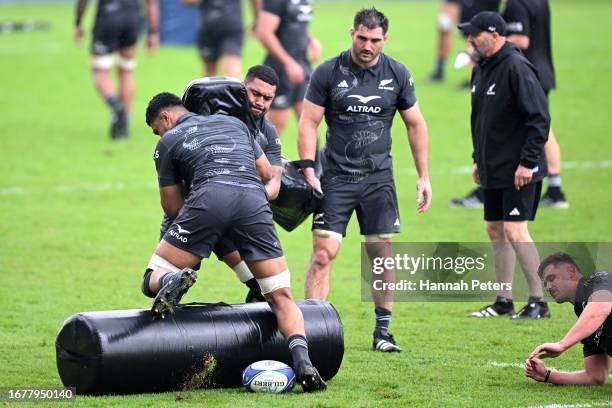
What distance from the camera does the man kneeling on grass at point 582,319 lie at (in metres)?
7.09

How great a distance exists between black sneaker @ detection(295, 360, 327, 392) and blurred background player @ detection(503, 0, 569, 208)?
20.3 feet

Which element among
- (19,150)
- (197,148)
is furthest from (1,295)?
(19,150)

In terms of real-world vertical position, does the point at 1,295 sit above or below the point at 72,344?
below

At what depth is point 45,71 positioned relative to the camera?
85.0ft

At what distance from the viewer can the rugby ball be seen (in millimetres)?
7324

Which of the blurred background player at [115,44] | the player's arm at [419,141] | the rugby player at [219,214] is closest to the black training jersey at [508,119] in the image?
the player's arm at [419,141]

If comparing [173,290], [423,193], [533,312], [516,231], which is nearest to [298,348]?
[173,290]

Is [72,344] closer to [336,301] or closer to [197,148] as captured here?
[197,148]

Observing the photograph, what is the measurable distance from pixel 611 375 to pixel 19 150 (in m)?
11.4

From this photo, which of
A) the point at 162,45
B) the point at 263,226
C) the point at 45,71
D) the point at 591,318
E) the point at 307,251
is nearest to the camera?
the point at 591,318

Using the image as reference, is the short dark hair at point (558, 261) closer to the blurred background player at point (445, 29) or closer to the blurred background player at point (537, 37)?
the blurred background player at point (537, 37)

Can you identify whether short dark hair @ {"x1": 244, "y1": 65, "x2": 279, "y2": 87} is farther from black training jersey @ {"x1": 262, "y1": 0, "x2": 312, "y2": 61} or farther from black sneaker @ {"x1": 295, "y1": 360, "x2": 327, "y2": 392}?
black training jersey @ {"x1": 262, "y1": 0, "x2": 312, "y2": 61}

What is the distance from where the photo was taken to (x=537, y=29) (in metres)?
13.1

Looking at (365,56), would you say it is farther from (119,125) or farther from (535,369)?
(119,125)
